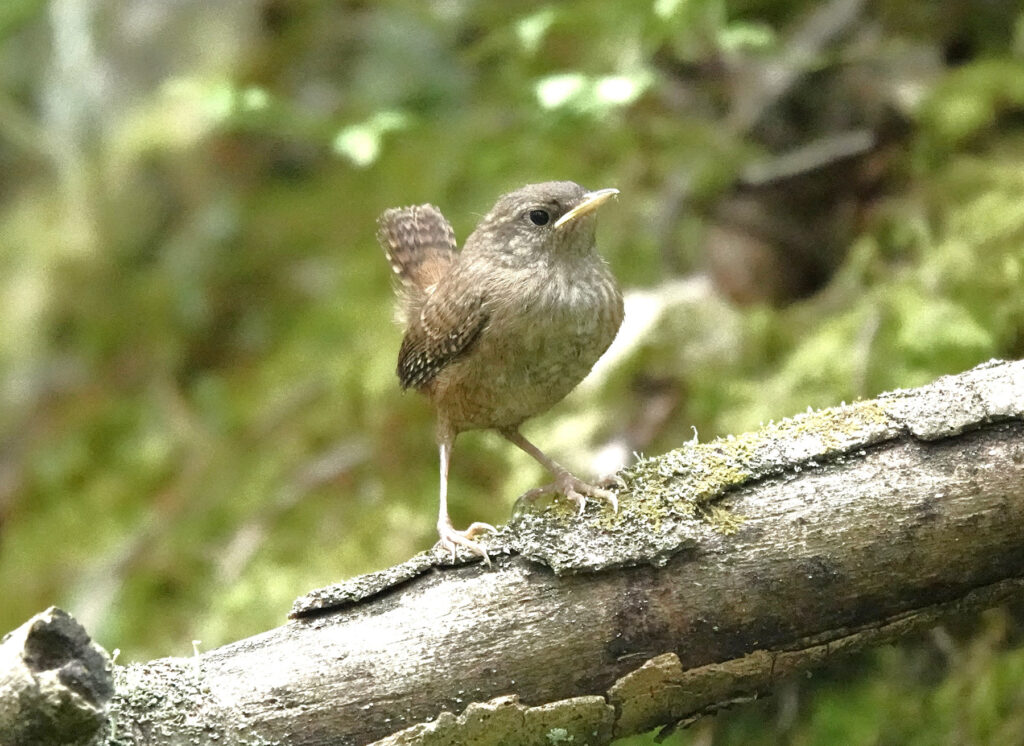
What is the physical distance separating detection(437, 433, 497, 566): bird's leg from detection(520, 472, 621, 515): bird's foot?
0.59 feet

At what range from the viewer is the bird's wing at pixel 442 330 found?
302cm

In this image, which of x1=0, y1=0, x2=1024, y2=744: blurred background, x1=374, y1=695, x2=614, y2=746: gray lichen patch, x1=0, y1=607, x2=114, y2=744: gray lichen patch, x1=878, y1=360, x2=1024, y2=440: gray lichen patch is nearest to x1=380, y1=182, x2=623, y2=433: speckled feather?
x1=0, y1=0, x2=1024, y2=744: blurred background

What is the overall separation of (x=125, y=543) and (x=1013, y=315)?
13.1 feet

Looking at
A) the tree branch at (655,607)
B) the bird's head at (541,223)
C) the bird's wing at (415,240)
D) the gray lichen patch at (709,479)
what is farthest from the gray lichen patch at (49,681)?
the bird's wing at (415,240)

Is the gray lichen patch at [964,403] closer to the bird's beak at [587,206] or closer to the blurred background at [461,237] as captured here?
the blurred background at [461,237]

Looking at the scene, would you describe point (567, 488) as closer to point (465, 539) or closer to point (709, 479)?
point (465, 539)

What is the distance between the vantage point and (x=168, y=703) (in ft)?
6.93

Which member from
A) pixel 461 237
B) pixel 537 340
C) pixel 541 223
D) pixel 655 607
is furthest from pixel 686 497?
pixel 461 237

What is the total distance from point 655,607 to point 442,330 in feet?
3.85

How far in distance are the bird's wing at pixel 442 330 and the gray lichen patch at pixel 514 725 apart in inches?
46.1

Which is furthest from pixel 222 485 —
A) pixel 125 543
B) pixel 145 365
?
pixel 145 365

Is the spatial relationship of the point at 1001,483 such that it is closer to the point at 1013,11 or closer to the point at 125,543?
the point at 1013,11

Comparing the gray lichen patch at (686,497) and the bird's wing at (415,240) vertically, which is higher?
the bird's wing at (415,240)

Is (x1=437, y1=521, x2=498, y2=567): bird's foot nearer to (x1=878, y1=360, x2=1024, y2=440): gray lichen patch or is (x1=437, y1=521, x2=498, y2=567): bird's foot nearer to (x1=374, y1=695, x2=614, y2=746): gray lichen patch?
(x1=374, y1=695, x2=614, y2=746): gray lichen patch
